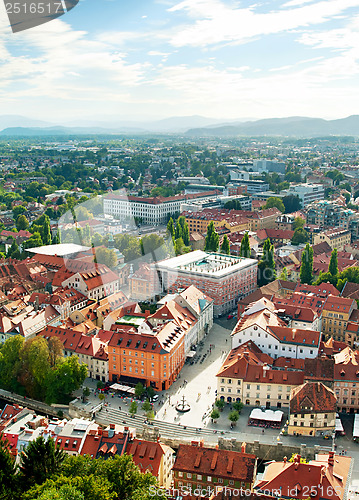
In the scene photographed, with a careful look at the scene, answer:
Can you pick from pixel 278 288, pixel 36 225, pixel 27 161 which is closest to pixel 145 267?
pixel 278 288

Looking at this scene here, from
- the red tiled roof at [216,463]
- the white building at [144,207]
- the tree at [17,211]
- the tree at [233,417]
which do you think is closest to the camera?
the red tiled roof at [216,463]

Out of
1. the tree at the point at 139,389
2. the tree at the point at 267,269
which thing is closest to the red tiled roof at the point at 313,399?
the tree at the point at 139,389

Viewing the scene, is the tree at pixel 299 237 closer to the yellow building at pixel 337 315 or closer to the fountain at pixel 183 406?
the yellow building at pixel 337 315

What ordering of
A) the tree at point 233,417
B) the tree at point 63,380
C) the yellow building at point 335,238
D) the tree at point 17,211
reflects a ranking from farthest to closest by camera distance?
1. the tree at point 17,211
2. the yellow building at point 335,238
3. the tree at point 63,380
4. the tree at point 233,417

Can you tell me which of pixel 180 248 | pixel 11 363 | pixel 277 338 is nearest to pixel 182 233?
pixel 180 248

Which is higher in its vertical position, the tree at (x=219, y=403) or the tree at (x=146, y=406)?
the tree at (x=146, y=406)

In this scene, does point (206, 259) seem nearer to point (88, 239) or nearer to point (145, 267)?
point (145, 267)
